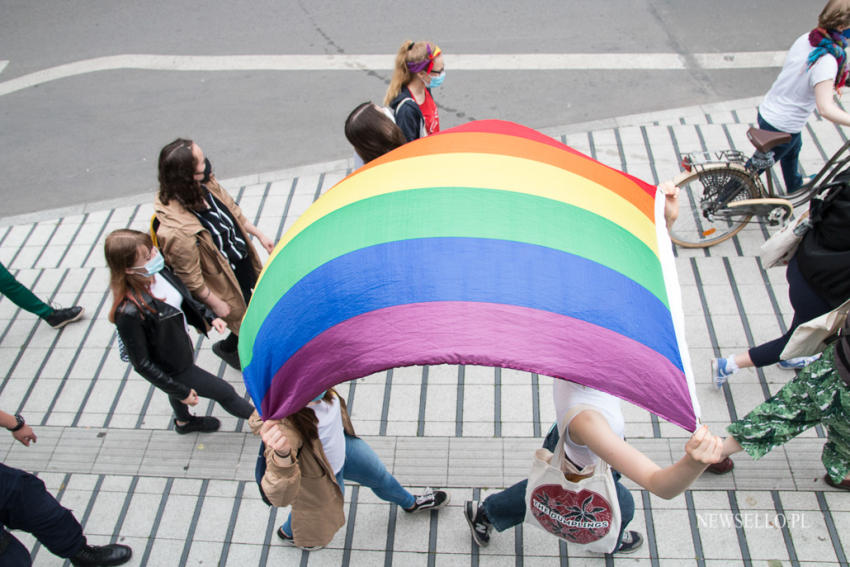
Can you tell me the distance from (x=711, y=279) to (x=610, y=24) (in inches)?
182

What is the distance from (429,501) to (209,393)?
152 cm

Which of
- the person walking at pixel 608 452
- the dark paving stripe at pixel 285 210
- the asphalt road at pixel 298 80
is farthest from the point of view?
the asphalt road at pixel 298 80

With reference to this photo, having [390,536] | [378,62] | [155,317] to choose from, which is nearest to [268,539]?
[390,536]

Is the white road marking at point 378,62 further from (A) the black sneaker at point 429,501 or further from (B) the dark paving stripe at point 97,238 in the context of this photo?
(A) the black sneaker at point 429,501

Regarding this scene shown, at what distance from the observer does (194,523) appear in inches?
161

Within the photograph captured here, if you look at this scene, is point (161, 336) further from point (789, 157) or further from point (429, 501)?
point (789, 157)

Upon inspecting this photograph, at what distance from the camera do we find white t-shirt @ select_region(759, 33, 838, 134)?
4430mm

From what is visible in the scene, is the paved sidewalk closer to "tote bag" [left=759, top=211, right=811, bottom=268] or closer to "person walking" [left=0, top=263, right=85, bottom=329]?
"person walking" [left=0, top=263, right=85, bottom=329]

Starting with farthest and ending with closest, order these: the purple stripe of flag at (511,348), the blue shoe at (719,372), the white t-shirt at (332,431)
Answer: the blue shoe at (719,372) → the white t-shirt at (332,431) → the purple stripe of flag at (511,348)

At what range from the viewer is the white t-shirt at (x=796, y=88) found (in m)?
4.43

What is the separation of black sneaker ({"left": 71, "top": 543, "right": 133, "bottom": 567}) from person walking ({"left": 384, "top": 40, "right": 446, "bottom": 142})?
3.18 meters

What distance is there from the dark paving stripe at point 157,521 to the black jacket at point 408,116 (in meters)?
2.84

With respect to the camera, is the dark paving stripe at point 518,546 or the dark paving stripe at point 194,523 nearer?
the dark paving stripe at point 518,546

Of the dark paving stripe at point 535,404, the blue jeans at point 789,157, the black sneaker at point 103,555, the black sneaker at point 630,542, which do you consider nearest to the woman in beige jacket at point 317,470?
the dark paving stripe at point 535,404
